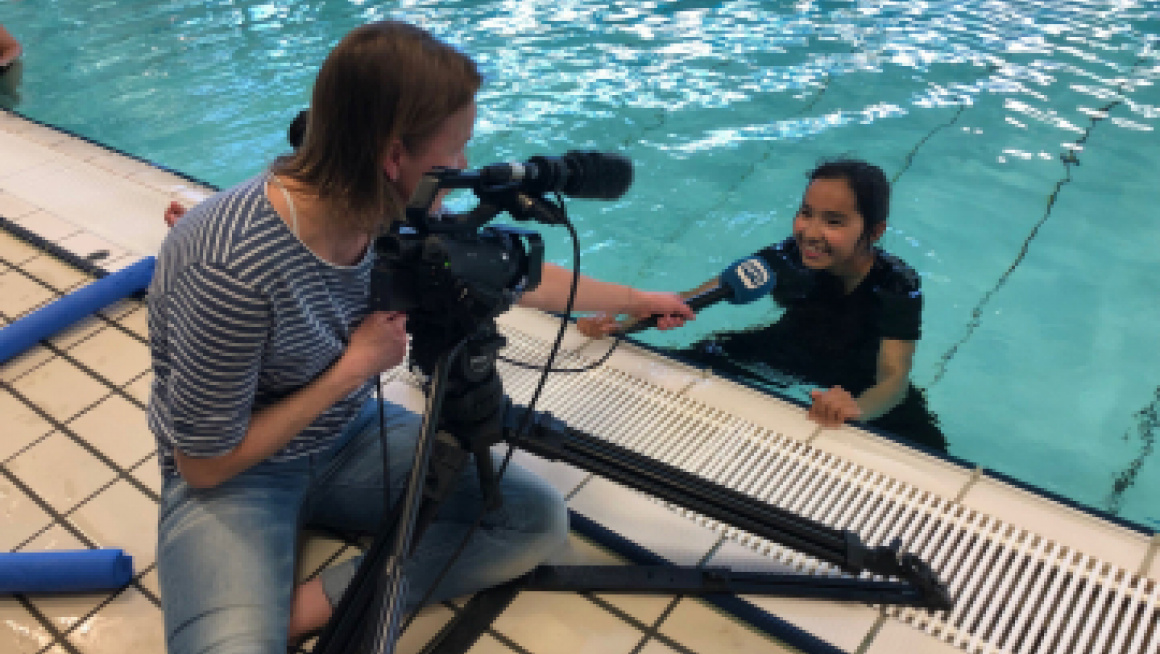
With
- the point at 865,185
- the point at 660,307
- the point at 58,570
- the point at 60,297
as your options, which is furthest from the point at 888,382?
the point at 60,297

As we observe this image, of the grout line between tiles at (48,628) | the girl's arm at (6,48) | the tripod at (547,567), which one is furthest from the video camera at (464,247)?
the girl's arm at (6,48)

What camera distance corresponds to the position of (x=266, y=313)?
3.73ft

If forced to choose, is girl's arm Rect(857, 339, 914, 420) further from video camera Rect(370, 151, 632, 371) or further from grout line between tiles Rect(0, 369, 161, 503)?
grout line between tiles Rect(0, 369, 161, 503)

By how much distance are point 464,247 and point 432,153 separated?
257mm

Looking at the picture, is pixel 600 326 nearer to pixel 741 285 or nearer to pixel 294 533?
pixel 741 285

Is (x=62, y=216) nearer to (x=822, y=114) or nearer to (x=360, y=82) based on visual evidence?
(x=360, y=82)

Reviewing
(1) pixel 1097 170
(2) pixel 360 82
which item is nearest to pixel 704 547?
(2) pixel 360 82

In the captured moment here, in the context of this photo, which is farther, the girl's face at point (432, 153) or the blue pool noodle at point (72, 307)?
the blue pool noodle at point (72, 307)

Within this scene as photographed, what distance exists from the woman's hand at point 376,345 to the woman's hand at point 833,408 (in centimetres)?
111

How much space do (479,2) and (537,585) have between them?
5866 mm

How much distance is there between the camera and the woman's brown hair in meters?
1.04

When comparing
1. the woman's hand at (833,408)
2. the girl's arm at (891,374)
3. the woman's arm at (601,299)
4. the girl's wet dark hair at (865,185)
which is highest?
the girl's wet dark hair at (865,185)

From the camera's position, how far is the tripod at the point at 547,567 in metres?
0.99

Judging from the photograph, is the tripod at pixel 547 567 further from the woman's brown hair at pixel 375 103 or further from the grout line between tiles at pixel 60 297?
the grout line between tiles at pixel 60 297
